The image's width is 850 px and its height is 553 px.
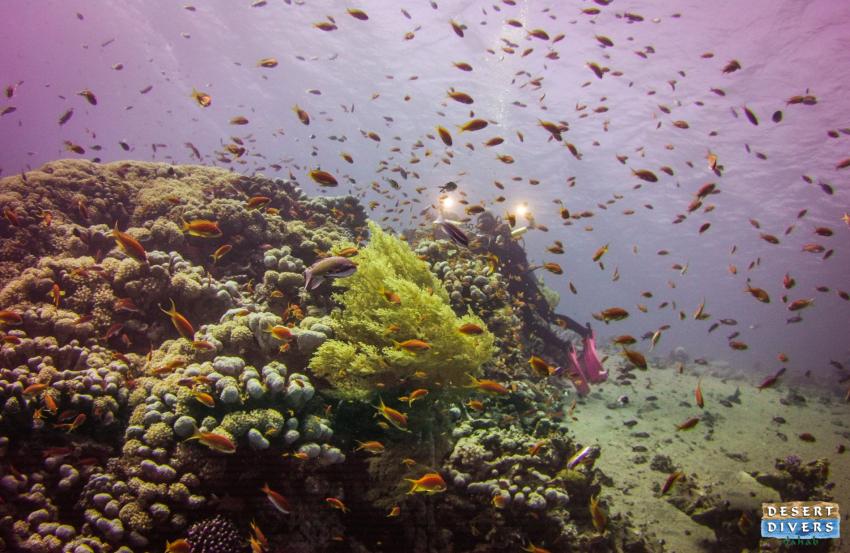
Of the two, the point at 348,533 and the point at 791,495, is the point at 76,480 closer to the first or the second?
the point at 348,533

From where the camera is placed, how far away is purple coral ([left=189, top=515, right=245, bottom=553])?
3.62 metres

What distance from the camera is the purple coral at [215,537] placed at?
3.62 m

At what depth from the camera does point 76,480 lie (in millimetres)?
3893

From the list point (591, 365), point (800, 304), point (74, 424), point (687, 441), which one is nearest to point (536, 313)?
point (591, 365)

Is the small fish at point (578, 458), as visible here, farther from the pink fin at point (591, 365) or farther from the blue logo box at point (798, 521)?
the pink fin at point (591, 365)

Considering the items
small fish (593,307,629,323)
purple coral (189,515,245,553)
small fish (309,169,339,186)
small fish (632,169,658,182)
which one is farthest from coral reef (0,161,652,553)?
small fish (632,169,658,182)

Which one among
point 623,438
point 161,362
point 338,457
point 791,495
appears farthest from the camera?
point 623,438

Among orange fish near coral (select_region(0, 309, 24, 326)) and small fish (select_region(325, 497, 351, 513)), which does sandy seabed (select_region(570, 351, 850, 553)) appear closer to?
small fish (select_region(325, 497, 351, 513))

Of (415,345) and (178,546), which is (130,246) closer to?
(178,546)

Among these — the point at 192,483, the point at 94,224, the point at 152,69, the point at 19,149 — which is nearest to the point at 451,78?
the point at 94,224

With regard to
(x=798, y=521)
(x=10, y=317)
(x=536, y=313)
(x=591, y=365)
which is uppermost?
(x=10, y=317)

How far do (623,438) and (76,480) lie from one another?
34.3 feet

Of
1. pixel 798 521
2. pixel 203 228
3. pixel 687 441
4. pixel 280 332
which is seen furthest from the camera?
pixel 687 441

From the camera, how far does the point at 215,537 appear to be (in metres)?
3.68
